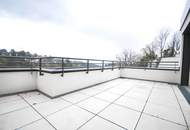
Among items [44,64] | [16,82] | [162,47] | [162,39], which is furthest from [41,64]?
[162,47]

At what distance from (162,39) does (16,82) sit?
941 inches

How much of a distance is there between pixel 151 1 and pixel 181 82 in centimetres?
441

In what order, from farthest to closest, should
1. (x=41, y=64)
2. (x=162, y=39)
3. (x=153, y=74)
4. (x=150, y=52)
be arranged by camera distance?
(x=150, y=52), (x=162, y=39), (x=153, y=74), (x=41, y=64)

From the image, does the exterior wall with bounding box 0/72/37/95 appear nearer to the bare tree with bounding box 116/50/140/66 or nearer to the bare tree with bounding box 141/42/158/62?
the bare tree with bounding box 141/42/158/62

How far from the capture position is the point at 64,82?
9.84ft

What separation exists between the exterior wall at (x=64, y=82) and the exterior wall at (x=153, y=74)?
3359mm

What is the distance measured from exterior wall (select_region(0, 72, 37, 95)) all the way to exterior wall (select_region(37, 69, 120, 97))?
29cm

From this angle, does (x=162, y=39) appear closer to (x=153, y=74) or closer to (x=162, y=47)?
(x=162, y=47)

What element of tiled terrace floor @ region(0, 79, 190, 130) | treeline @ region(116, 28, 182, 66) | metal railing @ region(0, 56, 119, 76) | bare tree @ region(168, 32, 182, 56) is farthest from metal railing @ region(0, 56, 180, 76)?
bare tree @ region(168, 32, 182, 56)

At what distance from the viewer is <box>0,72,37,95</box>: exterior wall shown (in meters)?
2.80

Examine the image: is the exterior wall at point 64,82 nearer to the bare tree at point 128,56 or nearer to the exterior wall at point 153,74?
the exterior wall at point 153,74

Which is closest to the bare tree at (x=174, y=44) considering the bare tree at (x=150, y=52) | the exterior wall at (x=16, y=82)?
the bare tree at (x=150, y=52)

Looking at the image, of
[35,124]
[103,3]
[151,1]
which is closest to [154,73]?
[151,1]

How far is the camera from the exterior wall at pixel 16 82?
280cm
